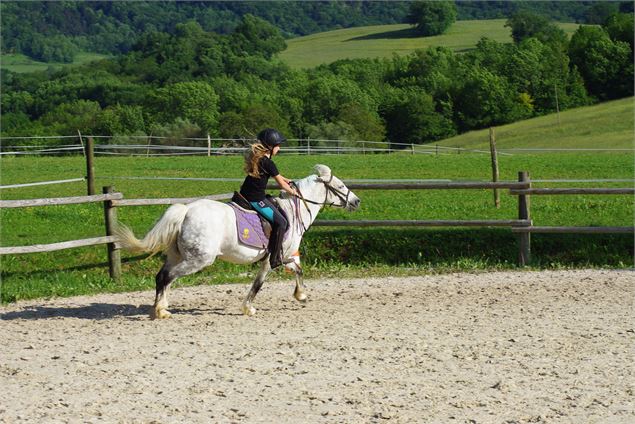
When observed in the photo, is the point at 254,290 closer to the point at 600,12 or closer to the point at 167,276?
the point at 167,276

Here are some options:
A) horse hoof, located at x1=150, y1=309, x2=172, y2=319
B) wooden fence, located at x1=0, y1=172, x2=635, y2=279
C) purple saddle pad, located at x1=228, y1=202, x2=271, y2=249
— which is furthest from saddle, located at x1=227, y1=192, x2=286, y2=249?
wooden fence, located at x1=0, y1=172, x2=635, y2=279

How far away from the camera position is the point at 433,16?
13788cm

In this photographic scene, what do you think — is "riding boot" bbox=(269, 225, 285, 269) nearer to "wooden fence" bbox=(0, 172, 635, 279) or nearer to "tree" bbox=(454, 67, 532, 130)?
"wooden fence" bbox=(0, 172, 635, 279)

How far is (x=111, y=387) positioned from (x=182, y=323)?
273cm

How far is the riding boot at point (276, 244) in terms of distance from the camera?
35.9ft

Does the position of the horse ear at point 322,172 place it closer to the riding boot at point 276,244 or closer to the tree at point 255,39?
the riding boot at point 276,244

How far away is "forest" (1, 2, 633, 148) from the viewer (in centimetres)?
6962

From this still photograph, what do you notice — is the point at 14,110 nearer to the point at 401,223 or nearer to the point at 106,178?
the point at 106,178

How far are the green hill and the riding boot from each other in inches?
1810

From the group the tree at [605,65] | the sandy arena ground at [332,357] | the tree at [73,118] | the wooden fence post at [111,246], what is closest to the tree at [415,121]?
the tree at [605,65]

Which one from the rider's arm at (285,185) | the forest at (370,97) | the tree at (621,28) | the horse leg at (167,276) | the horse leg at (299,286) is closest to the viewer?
the horse leg at (167,276)

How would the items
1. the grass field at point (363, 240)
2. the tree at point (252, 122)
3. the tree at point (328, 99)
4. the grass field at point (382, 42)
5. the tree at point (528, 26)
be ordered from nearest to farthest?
the grass field at point (363, 240)
the tree at point (252, 122)
the tree at point (328, 99)
the tree at point (528, 26)
the grass field at point (382, 42)

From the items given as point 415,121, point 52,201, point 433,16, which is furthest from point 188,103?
point 433,16

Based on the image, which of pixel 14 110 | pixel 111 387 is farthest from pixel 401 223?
pixel 14 110
